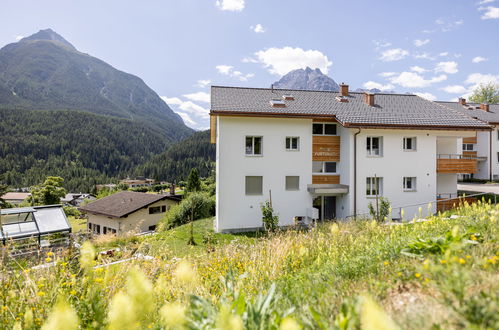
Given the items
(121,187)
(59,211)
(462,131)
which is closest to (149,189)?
(121,187)

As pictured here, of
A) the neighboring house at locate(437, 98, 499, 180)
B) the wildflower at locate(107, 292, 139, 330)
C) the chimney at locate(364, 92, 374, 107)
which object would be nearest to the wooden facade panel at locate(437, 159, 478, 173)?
the chimney at locate(364, 92, 374, 107)

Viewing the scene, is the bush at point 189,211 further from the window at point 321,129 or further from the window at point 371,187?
the window at point 371,187

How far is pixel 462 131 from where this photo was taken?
20.3 metres

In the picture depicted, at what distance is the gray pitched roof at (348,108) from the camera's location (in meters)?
19.0

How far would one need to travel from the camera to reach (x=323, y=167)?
67.5 feet

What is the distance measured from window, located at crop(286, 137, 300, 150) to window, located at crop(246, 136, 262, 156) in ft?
6.61

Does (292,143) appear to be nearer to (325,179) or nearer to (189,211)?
(325,179)

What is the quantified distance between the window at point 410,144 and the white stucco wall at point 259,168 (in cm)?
694

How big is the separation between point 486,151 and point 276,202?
107 feet

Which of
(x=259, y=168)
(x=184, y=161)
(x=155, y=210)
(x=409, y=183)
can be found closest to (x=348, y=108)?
(x=409, y=183)

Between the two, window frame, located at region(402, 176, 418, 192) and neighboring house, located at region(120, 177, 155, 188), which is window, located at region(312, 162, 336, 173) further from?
neighboring house, located at region(120, 177, 155, 188)

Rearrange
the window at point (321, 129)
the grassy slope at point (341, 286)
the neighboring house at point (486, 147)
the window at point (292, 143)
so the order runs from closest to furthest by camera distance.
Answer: the grassy slope at point (341, 286) < the window at point (292, 143) < the window at point (321, 129) < the neighboring house at point (486, 147)

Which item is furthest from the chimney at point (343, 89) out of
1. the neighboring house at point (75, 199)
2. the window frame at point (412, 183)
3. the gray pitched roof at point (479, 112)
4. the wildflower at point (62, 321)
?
the neighboring house at point (75, 199)

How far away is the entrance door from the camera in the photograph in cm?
2044
